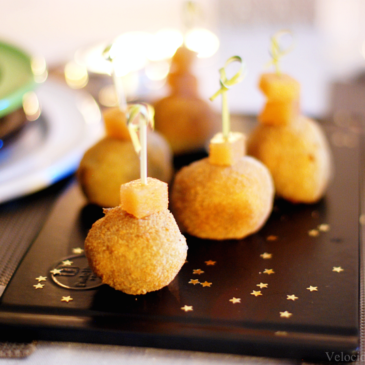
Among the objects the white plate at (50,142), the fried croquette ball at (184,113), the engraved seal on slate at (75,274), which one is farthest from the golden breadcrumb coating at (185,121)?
the engraved seal on slate at (75,274)

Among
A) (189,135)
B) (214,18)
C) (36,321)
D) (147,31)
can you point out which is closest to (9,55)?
(189,135)

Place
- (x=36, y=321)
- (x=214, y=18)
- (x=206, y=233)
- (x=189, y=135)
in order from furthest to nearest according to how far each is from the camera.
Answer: (x=214, y=18) < (x=189, y=135) < (x=206, y=233) < (x=36, y=321)

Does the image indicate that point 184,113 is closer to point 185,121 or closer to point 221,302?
point 185,121

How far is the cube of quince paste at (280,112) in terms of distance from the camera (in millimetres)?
794

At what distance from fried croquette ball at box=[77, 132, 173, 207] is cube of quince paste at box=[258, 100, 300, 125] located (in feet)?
0.60

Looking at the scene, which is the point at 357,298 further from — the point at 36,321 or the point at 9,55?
the point at 9,55

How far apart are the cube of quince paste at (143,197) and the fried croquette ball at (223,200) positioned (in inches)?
4.8

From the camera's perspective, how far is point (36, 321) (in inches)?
21.2

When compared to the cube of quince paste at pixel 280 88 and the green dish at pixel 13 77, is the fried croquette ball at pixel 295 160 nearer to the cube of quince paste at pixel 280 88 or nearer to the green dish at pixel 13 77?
the cube of quince paste at pixel 280 88

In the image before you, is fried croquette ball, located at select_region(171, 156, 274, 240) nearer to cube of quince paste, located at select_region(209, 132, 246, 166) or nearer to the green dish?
cube of quince paste, located at select_region(209, 132, 246, 166)

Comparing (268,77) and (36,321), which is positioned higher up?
(268,77)

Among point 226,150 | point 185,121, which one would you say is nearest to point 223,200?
point 226,150

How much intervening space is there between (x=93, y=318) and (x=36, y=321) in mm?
59

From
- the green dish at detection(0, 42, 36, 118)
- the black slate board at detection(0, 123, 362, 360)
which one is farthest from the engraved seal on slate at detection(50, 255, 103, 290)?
the green dish at detection(0, 42, 36, 118)
